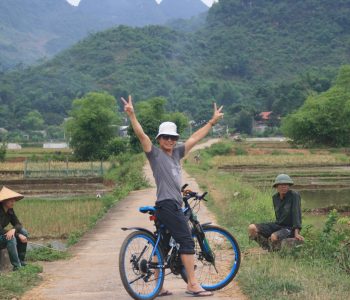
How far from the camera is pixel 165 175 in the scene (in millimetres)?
5953

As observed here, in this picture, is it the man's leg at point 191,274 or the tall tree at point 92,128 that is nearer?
the man's leg at point 191,274

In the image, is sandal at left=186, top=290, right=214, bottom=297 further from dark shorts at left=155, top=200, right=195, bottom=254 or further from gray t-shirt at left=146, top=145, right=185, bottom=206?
gray t-shirt at left=146, top=145, right=185, bottom=206

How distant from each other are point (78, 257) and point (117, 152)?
44.2 metres

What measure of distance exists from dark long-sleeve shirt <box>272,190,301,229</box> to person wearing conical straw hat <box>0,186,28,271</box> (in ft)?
10.4

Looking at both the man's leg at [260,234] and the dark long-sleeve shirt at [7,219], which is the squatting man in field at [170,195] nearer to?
the man's leg at [260,234]

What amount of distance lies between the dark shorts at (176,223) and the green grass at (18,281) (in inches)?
67.3

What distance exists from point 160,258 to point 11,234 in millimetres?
2245

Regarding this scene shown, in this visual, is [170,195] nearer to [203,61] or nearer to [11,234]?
[11,234]

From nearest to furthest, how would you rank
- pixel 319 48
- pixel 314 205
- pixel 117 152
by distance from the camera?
pixel 314 205 < pixel 117 152 < pixel 319 48

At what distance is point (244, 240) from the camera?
9211 millimetres

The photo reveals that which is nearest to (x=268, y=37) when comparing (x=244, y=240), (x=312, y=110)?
A: (x=312, y=110)

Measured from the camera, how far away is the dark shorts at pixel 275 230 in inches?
301

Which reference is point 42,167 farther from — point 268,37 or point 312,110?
point 268,37

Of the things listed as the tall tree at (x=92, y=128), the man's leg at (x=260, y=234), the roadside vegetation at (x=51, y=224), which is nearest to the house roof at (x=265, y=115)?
the tall tree at (x=92, y=128)
